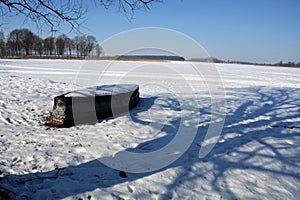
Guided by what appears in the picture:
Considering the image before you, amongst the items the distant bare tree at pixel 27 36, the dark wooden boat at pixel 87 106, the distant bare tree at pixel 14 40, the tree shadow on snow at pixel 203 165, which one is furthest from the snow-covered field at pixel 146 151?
the distant bare tree at pixel 14 40

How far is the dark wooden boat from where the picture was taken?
19.0ft

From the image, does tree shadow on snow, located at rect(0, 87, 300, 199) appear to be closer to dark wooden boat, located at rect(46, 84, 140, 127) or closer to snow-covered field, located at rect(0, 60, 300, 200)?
Result: snow-covered field, located at rect(0, 60, 300, 200)

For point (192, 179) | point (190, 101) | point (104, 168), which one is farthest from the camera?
point (190, 101)

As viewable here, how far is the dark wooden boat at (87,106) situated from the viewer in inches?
228

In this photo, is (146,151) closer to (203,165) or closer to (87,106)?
(203,165)

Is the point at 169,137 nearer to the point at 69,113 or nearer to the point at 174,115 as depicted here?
the point at 174,115

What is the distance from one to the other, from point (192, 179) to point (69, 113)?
3.91 metres

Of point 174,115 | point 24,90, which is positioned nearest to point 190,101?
point 174,115

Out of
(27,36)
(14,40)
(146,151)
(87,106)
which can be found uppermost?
(14,40)

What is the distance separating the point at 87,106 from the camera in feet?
19.8

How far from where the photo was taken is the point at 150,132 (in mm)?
5547

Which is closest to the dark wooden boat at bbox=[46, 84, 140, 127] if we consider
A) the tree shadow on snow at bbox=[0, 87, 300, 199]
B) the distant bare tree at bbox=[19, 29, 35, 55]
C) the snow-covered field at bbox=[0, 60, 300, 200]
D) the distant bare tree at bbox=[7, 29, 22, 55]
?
the snow-covered field at bbox=[0, 60, 300, 200]

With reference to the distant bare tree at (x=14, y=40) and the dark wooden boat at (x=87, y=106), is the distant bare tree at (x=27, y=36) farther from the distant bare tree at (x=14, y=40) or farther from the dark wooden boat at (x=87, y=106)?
the dark wooden boat at (x=87, y=106)

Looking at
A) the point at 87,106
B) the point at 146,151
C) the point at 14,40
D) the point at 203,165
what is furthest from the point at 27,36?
the point at 14,40
